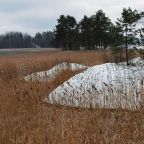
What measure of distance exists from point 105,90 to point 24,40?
135675mm

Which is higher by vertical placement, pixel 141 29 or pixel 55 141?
pixel 141 29

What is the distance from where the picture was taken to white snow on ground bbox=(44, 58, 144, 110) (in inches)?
275

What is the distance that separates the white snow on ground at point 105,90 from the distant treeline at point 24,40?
12477 centimetres

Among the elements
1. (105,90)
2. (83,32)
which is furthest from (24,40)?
(105,90)

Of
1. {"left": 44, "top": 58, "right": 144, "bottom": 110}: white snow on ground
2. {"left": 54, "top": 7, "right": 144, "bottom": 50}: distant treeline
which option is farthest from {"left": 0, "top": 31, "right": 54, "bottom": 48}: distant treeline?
{"left": 44, "top": 58, "right": 144, "bottom": 110}: white snow on ground

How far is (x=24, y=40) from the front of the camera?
466 ft

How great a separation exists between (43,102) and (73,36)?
5117cm

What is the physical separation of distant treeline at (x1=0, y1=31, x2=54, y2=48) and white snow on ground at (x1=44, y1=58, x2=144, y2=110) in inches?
4912

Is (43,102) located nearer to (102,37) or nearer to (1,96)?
(1,96)

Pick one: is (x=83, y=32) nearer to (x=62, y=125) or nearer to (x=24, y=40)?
(x=62, y=125)

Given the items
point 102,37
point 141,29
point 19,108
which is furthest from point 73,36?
point 19,108

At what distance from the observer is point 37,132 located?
17.2 feet

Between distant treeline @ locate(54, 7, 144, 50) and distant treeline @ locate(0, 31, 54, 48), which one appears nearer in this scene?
distant treeline @ locate(54, 7, 144, 50)

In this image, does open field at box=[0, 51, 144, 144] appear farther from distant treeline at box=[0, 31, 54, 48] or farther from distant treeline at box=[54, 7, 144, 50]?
distant treeline at box=[0, 31, 54, 48]
